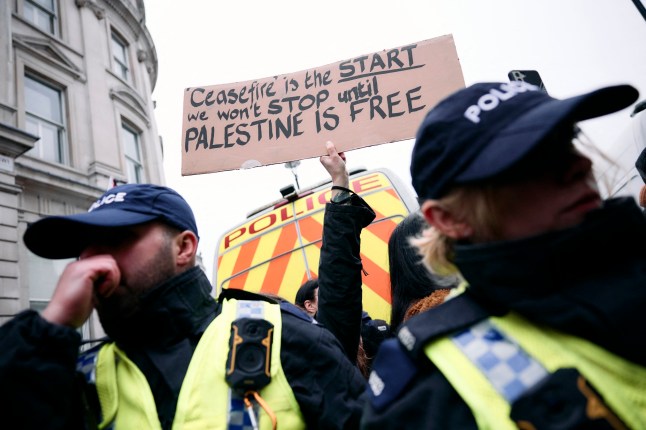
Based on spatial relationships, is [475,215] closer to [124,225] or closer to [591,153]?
[591,153]

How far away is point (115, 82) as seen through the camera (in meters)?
13.4

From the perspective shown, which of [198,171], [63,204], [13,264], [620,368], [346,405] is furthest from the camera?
[63,204]

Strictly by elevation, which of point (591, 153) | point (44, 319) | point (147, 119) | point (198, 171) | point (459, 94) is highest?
point (147, 119)

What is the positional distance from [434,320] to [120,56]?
55.7ft

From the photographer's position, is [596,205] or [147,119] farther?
[147,119]

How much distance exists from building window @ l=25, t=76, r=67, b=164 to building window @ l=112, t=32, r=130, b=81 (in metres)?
3.45

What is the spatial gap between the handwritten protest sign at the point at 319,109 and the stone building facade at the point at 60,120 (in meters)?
5.29

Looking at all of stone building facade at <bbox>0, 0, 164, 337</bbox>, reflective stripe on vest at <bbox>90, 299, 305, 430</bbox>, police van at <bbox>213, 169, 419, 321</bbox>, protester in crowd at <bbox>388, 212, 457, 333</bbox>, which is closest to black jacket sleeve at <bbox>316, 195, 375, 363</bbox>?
protester in crowd at <bbox>388, 212, 457, 333</bbox>

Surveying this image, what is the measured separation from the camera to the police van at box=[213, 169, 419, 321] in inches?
134

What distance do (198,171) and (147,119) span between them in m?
13.4

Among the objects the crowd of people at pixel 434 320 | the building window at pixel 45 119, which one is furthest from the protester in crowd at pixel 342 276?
the building window at pixel 45 119

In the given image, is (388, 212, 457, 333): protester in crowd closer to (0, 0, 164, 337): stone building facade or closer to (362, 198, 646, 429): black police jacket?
(362, 198, 646, 429): black police jacket

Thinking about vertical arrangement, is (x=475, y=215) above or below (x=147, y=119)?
below

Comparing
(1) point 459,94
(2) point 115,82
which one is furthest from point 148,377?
(2) point 115,82
